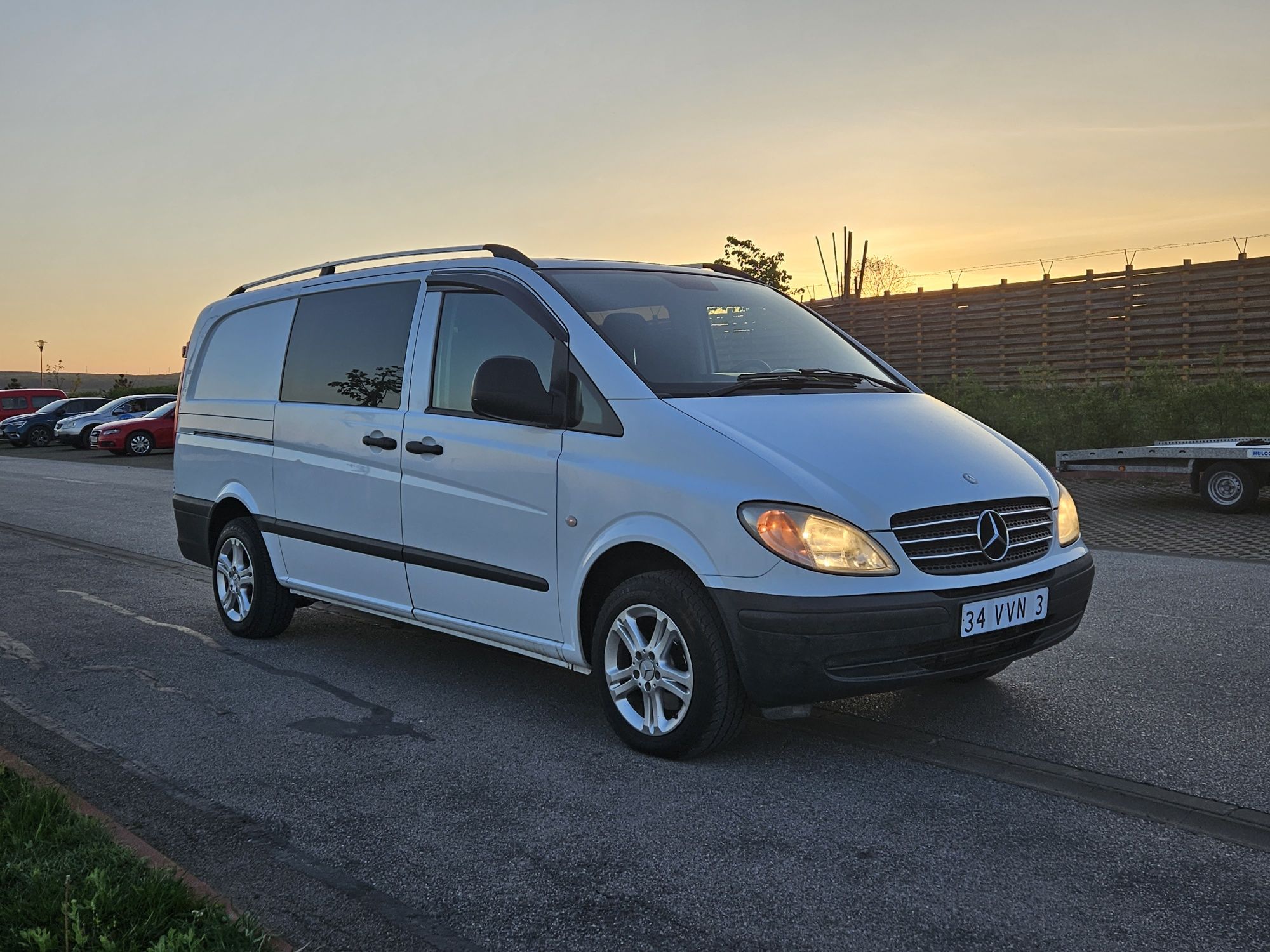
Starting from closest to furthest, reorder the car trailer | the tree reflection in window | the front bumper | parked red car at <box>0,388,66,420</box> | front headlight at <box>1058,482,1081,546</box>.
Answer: the front bumper
front headlight at <box>1058,482,1081,546</box>
the tree reflection in window
the car trailer
parked red car at <box>0,388,66,420</box>

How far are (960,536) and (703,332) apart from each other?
1560 mm

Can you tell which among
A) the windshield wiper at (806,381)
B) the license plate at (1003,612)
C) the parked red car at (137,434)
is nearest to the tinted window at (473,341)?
the windshield wiper at (806,381)

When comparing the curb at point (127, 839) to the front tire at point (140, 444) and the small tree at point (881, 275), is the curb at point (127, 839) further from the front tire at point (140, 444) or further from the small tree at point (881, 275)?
the small tree at point (881, 275)

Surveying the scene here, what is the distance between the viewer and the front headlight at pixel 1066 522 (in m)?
4.54

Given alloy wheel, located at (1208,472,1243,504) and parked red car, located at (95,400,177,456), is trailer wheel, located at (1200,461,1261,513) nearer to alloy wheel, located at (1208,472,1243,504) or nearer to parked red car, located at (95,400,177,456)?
alloy wheel, located at (1208,472,1243,504)

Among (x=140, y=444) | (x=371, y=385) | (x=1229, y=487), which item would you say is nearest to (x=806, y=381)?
(x=371, y=385)

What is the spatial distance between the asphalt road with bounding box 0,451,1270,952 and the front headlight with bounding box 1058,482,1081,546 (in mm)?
725

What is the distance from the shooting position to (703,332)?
5.09 meters

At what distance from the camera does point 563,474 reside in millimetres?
4492

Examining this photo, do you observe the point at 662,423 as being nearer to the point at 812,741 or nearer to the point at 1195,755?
the point at 812,741

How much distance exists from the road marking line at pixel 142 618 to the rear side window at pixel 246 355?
1349 mm

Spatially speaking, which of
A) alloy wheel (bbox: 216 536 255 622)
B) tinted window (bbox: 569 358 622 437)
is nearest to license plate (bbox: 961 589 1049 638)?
tinted window (bbox: 569 358 622 437)

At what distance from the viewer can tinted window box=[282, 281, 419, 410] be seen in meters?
5.44

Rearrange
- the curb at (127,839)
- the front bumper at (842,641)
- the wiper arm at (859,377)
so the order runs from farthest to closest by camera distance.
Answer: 1. the wiper arm at (859,377)
2. the front bumper at (842,641)
3. the curb at (127,839)
